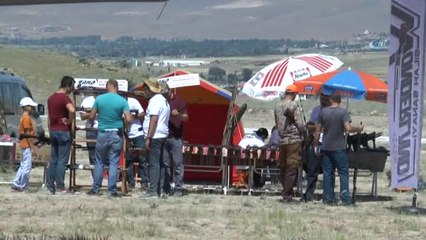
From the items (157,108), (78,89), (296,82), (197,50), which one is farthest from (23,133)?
(197,50)

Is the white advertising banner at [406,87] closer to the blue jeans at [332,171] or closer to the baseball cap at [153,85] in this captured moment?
the blue jeans at [332,171]

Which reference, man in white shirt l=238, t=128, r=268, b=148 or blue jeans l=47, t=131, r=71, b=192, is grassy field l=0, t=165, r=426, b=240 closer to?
blue jeans l=47, t=131, r=71, b=192

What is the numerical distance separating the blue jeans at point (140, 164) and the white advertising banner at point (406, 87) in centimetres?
417

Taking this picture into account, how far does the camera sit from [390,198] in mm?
15156

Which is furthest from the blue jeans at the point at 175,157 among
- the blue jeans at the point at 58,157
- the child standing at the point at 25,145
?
the child standing at the point at 25,145

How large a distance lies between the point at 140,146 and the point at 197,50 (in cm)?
15733

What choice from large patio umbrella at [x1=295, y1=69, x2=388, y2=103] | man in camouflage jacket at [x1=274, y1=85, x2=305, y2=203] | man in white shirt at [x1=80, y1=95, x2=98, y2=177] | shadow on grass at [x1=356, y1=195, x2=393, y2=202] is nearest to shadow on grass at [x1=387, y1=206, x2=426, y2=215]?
shadow on grass at [x1=356, y1=195, x2=393, y2=202]

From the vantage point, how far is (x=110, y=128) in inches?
544

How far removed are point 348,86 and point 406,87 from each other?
→ 2.90 m

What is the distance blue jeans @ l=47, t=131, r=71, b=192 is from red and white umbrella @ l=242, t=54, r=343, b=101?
3.94 metres

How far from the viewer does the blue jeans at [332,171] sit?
1370 centimetres

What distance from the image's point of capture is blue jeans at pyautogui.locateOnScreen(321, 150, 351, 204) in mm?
13703

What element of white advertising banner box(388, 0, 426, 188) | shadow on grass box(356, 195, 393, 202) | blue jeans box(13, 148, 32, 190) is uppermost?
white advertising banner box(388, 0, 426, 188)

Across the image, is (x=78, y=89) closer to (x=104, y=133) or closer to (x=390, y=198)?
(x=104, y=133)
